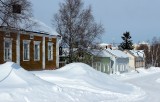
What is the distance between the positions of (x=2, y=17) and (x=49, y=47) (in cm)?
1299

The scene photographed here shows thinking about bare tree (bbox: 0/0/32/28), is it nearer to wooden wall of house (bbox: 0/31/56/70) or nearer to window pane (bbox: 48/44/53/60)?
wooden wall of house (bbox: 0/31/56/70)

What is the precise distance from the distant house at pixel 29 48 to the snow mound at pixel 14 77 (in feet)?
43.0

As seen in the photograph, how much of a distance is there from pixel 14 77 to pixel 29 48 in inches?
785

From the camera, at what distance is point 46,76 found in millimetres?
27328

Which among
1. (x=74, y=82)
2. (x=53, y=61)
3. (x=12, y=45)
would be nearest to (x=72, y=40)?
(x=53, y=61)

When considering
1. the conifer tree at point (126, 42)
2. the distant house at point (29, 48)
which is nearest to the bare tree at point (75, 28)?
the distant house at point (29, 48)

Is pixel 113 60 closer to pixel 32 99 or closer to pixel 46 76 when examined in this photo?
pixel 46 76

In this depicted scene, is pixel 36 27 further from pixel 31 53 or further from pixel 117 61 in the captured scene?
pixel 117 61

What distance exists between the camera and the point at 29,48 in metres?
38.6

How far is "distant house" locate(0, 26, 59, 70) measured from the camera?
114ft

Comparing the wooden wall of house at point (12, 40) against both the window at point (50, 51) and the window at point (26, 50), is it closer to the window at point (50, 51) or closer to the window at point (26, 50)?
the window at point (26, 50)

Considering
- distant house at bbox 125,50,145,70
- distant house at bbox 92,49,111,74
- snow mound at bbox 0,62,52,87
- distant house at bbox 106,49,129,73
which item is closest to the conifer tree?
distant house at bbox 125,50,145,70

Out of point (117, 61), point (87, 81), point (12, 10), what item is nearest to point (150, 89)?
point (87, 81)

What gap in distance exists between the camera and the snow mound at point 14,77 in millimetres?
17892
